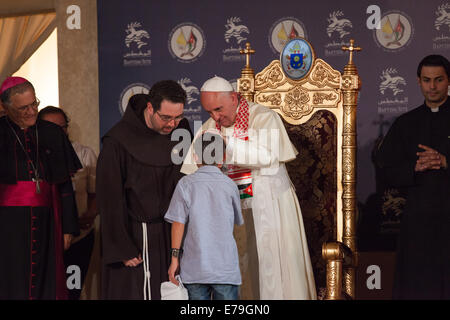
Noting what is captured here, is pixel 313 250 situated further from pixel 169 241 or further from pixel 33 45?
pixel 33 45

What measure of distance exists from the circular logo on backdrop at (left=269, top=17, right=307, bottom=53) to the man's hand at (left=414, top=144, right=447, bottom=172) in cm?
232

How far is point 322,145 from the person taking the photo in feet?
13.1

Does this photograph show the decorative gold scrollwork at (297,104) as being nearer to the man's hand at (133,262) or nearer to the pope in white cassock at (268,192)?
the pope in white cassock at (268,192)

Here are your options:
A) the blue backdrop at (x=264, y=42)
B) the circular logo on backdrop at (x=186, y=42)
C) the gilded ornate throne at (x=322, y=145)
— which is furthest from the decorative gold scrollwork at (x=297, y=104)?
the circular logo on backdrop at (x=186, y=42)

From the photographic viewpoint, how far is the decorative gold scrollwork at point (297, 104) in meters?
3.99

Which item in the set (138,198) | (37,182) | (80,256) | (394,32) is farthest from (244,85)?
(394,32)

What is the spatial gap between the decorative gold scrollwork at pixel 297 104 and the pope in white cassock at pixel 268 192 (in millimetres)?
291

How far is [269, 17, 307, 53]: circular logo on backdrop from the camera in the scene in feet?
19.2

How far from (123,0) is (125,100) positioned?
982 mm

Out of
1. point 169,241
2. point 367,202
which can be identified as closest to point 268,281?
point 169,241

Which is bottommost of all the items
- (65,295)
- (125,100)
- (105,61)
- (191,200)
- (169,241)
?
(65,295)

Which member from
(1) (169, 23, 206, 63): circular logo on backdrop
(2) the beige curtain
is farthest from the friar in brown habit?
(2) the beige curtain

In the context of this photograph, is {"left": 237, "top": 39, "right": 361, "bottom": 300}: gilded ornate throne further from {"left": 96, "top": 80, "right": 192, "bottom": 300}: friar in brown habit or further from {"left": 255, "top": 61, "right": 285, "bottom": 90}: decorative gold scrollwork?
{"left": 96, "top": 80, "right": 192, "bottom": 300}: friar in brown habit

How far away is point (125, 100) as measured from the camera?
631 cm
